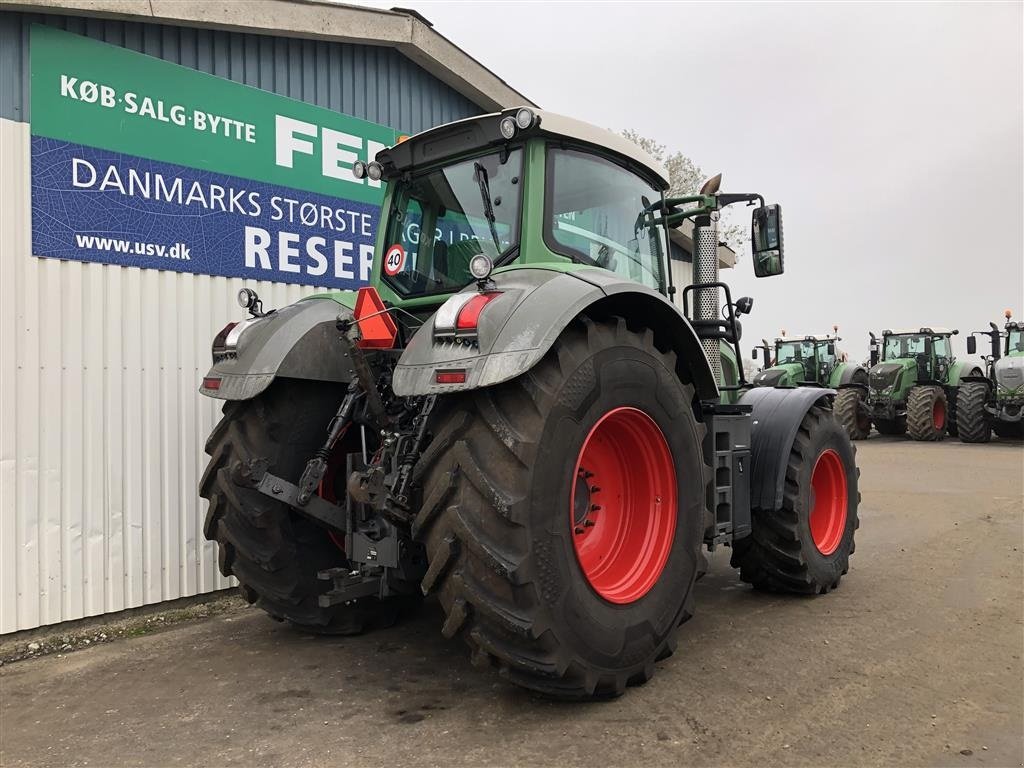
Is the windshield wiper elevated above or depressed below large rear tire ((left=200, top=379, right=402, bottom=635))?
above

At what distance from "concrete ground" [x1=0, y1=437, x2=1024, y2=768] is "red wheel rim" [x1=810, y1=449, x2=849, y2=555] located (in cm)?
40

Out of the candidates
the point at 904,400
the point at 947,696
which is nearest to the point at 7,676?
the point at 947,696

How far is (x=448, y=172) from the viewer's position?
4008 millimetres

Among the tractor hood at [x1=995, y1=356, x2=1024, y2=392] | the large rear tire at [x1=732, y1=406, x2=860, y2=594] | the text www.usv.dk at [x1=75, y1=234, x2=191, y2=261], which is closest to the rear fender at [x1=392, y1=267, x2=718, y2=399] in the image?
the large rear tire at [x1=732, y1=406, x2=860, y2=594]

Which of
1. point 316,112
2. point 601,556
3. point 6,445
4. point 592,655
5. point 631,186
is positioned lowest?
point 592,655

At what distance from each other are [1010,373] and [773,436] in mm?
14952

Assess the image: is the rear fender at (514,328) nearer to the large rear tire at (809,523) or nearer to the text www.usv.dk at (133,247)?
the large rear tire at (809,523)

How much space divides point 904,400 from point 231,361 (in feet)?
61.4

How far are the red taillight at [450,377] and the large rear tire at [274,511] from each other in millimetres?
1365

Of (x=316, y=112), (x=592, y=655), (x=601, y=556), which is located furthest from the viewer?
(x=316, y=112)

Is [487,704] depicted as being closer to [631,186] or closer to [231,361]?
[231,361]

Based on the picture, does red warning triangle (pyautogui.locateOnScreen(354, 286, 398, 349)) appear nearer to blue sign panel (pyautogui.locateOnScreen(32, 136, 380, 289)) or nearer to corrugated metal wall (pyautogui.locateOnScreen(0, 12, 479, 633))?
corrugated metal wall (pyautogui.locateOnScreen(0, 12, 479, 633))

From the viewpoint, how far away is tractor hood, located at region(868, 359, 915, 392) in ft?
60.7

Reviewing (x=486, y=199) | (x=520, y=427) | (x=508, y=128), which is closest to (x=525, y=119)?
(x=508, y=128)
